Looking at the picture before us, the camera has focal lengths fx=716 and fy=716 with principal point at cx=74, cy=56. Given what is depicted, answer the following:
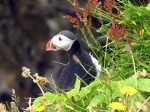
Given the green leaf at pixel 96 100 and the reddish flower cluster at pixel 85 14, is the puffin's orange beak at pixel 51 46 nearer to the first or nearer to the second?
the reddish flower cluster at pixel 85 14

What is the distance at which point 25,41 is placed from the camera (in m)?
9.77

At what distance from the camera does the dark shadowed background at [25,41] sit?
9516 mm

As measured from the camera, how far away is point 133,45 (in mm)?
3320

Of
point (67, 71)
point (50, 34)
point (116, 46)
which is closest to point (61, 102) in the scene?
point (116, 46)

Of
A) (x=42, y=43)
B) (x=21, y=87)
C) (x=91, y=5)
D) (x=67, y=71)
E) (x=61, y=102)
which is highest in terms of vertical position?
(x=91, y=5)

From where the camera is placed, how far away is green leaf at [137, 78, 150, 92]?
9.11 ft

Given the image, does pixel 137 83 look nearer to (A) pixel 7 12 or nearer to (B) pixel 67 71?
(B) pixel 67 71

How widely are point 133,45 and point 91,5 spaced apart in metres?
0.27

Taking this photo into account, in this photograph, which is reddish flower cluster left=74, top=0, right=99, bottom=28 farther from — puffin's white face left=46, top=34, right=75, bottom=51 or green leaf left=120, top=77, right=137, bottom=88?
puffin's white face left=46, top=34, right=75, bottom=51

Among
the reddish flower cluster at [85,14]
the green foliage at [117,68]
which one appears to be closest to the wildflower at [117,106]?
the green foliage at [117,68]

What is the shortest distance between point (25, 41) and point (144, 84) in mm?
7028

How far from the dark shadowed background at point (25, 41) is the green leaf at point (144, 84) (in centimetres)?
659

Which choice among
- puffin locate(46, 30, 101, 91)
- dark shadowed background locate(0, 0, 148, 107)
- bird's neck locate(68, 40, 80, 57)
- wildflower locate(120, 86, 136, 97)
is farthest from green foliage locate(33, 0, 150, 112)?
dark shadowed background locate(0, 0, 148, 107)

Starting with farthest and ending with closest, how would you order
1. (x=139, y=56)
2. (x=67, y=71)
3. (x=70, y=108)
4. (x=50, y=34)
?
(x=50, y=34)
(x=67, y=71)
(x=139, y=56)
(x=70, y=108)
